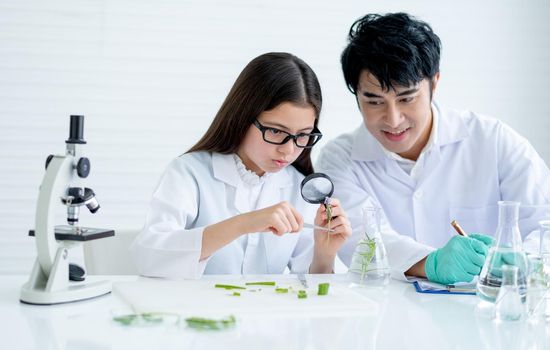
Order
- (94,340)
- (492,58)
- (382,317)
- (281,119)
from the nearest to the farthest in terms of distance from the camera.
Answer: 1. (94,340)
2. (382,317)
3. (281,119)
4. (492,58)

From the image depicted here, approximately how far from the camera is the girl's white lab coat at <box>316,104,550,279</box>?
8.46ft

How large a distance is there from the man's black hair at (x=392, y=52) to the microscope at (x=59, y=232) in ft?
3.77

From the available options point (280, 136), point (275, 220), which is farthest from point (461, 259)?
point (280, 136)

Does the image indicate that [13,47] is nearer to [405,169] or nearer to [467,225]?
[405,169]

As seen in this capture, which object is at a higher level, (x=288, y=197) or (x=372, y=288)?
(x=288, y=197)

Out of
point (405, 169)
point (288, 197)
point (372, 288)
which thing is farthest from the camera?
point (405, 169)

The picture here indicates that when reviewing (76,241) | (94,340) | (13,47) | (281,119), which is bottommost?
(94,340)

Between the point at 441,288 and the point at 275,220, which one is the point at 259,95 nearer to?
the point at 275,220

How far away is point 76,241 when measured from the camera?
1621 mm

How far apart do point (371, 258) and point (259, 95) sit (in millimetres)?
708

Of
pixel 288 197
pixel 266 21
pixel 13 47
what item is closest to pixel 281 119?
pixel 288 197

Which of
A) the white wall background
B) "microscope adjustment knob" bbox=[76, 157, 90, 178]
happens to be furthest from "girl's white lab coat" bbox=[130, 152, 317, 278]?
the white wall background

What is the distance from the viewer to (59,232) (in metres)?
1.64

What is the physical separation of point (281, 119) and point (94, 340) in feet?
3.66
